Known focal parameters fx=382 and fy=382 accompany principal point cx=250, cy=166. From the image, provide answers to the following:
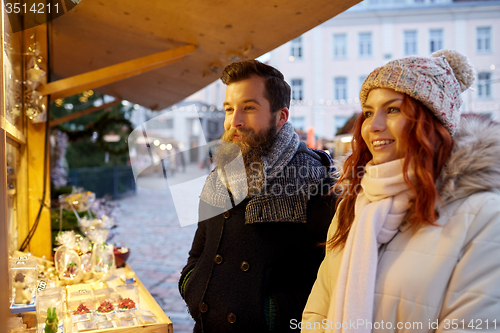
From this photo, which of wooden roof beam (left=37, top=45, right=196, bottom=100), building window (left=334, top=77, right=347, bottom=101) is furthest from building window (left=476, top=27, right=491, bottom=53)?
wooden roof beam (left=37, top=45, right=196, bottom=100)

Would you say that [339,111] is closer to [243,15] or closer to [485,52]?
[485,52]

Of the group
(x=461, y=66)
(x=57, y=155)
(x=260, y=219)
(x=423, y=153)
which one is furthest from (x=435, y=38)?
(x=423, y=153)

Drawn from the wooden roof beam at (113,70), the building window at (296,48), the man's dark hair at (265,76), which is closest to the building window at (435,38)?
the building window at (296,48)

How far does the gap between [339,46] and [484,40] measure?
7.92 m

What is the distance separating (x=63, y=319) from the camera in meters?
1.86

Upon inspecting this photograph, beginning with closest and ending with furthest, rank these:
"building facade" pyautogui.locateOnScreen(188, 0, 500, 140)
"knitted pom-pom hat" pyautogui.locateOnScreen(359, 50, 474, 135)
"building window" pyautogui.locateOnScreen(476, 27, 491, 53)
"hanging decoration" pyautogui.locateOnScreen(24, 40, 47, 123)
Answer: "knitted pom-pom hat" pyautogui.locateOnScreen(359, 50, 474, 135), "hanging decoration" pyautogui.locateOnScreen(24, 40, 47, 123), "building window" pyautogui.locateOnScreen(476, 27, 491, 53), "building facade" pyautogui.locateOnScreen(188, 0, 500, 140)

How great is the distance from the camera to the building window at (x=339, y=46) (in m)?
22.4

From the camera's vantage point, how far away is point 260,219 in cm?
164

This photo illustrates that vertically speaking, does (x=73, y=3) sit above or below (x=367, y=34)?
below

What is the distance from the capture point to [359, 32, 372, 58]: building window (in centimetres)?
2248

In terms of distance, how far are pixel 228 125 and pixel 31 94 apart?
5.78 feet

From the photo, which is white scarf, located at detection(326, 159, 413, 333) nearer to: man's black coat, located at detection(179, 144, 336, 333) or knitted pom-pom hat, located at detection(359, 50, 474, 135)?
knitted pom-pom hat, located at detection(359, 50, 474, 135)

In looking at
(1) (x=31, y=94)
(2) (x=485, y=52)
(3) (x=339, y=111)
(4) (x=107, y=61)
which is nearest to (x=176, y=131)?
(1) (x=31, y=94)

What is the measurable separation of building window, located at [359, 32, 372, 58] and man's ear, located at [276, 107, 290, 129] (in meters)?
22.5
